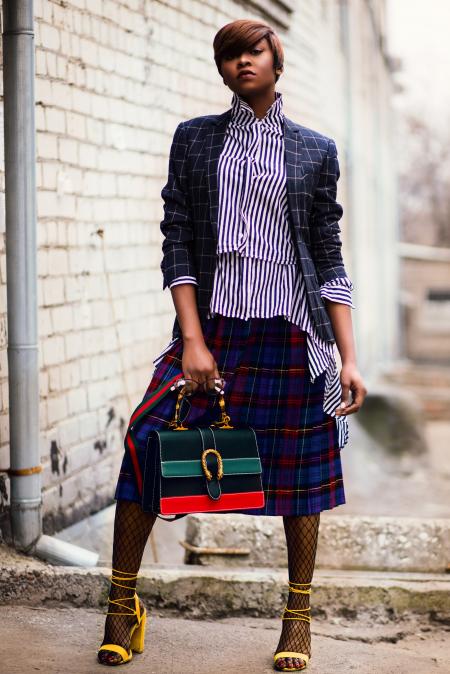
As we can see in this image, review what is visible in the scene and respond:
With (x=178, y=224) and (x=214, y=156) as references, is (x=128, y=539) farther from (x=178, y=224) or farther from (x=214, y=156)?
(x=214, y=156)

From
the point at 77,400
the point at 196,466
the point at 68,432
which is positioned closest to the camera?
the point at 196,466

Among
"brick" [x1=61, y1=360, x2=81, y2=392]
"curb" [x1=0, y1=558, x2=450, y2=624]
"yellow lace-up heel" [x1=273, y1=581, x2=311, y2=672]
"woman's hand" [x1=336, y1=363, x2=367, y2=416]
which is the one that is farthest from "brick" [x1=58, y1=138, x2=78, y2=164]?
"yellow lace-up heel" [x1=273, y1=581, x2=311, y2=672]

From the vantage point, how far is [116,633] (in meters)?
3.02

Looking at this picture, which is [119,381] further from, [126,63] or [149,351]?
[126,63]

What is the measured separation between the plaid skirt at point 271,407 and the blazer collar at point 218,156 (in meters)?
0.31

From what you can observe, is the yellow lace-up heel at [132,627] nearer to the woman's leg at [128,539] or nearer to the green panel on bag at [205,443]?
the woman's leg at [128,539]

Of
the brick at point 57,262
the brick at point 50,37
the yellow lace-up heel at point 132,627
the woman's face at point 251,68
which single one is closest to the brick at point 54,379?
the brick at point 57,262

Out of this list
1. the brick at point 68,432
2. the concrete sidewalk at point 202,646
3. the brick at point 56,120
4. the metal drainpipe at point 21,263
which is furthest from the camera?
the brick at point 68,432

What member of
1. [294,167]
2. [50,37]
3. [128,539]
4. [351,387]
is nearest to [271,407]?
[351,387]

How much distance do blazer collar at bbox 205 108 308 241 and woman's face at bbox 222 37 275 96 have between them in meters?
0.12

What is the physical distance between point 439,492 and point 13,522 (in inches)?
260

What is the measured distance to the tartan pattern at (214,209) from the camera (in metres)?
A: 2.95

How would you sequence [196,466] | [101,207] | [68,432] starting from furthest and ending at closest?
[101,207]
[68,432]
[196,466]

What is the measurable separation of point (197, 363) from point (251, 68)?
0.82 m
